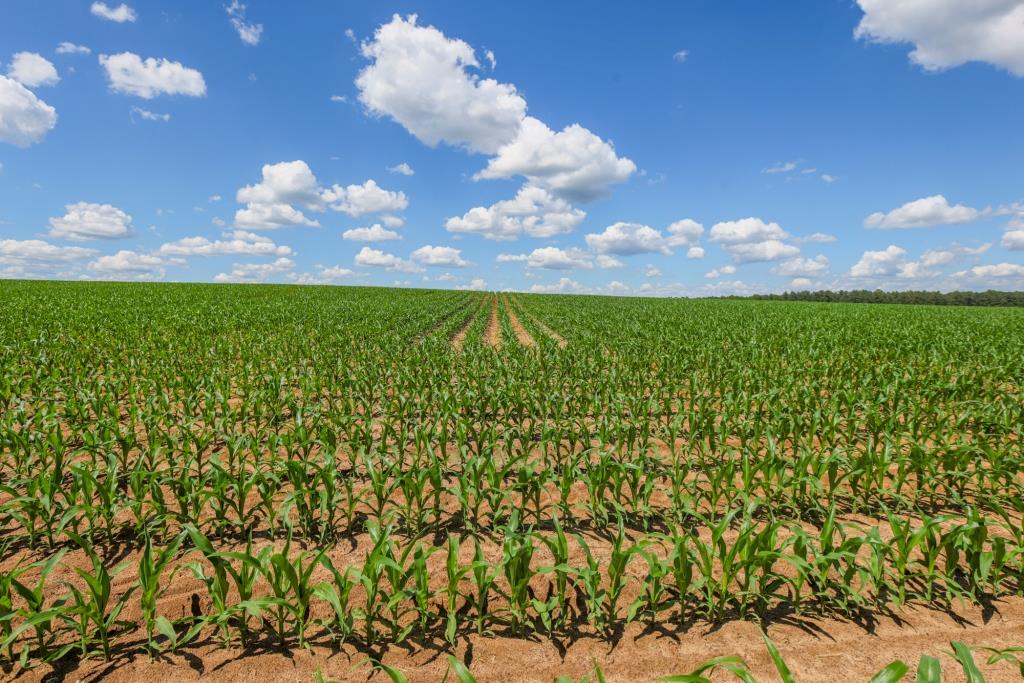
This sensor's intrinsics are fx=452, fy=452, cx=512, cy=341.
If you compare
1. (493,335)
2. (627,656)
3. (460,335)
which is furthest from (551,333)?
(627,656)

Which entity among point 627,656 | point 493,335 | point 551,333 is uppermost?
Result: point 551,333

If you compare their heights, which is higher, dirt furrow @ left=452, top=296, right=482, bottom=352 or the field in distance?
Answer: dirt furrow @ left=452, top=296, right=482, bottom=352

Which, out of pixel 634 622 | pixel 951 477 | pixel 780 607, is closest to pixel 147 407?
pixel 634 622

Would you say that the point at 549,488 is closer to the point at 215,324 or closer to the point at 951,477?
the point at 951,477

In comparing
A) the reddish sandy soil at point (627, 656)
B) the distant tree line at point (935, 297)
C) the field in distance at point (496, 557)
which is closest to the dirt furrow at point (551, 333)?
the field in distance at point (496, 557)

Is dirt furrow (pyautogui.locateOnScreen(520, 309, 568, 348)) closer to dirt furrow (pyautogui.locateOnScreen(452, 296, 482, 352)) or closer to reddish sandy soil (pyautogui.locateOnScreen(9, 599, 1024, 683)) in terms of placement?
dirt furrow (pyautogui.locateOnScreen(452, 296, 482, 352))

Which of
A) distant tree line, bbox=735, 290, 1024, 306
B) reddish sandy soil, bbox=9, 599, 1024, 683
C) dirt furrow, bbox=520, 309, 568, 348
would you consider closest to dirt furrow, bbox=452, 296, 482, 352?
dirt furrow, bbox=520, 309, 568, 348

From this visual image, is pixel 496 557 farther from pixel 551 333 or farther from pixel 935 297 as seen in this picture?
pixel 935 297

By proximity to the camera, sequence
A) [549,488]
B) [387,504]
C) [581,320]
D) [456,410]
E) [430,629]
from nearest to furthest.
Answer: [430,629] < [387,504] < [549,488] < [456,410] < [581,320]

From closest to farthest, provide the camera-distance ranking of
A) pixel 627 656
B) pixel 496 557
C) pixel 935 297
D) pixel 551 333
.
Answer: pixel 627 656 < pixel 496 557 < pixel 551 333 < pixel 935 297

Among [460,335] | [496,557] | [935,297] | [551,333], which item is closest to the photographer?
[496,557]

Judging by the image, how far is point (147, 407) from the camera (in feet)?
22.6

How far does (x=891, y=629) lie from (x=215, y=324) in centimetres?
2075

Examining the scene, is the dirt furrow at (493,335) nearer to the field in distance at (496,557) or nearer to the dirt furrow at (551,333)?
the dirt furrow at (551,333)
